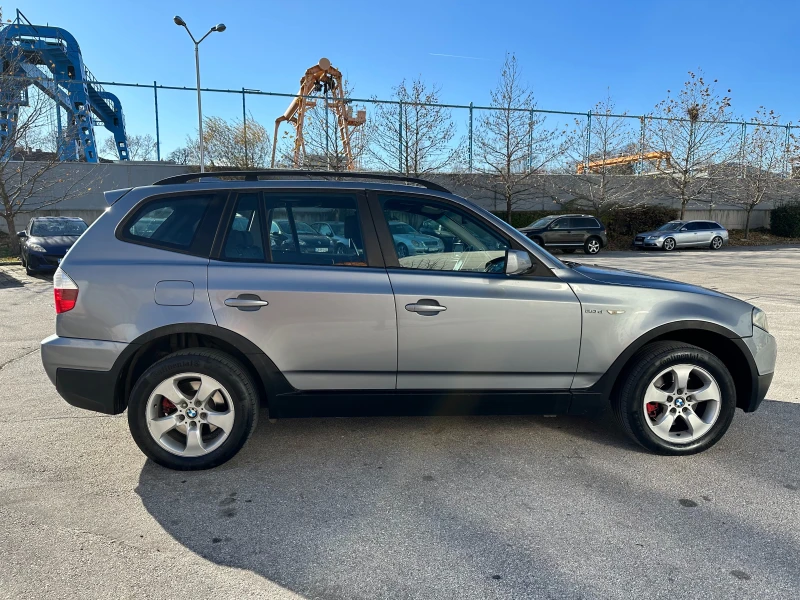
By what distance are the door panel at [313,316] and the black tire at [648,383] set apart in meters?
1.55

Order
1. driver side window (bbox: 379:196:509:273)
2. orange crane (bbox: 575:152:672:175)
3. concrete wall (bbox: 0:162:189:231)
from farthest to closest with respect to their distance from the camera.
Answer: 1. orange crane (bbox: 575:152:672:175)
2. concrete wall (bbox: 0:162:189:231)
3. driver side window (bbox: 379:196:509:273)

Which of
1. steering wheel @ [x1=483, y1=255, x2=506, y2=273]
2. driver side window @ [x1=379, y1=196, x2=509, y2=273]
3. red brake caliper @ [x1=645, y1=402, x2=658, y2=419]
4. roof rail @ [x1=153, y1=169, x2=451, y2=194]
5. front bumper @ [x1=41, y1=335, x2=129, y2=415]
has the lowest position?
red brake caliper @ [x1=645, y1=402, x2=658, y2=419]

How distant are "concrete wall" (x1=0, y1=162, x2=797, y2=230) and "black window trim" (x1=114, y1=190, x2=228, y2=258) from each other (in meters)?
21.0

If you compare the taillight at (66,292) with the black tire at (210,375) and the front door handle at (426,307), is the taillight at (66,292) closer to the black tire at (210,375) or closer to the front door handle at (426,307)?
the black tire at (210,375)

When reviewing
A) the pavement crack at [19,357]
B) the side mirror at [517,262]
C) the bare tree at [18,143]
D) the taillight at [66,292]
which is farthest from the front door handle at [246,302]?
the bare tree at [18,143]

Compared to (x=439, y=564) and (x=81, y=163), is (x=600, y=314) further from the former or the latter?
(x=81, y=163)

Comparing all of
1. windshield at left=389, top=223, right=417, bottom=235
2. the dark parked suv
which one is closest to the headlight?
windshield at left=389, top=223, right=417, bottom=235

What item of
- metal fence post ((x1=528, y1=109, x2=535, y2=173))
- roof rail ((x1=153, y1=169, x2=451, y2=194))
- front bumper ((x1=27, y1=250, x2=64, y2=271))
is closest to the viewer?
roof rail ((x1=153, y1=169, x2=451, y2=194))

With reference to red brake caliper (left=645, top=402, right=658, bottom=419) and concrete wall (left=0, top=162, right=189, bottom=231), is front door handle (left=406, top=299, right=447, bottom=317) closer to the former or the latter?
red brake caliper (left=645, top=402, right=658, bottom=419)

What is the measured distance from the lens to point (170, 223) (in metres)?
3.27

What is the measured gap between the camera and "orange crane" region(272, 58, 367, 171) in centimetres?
2557

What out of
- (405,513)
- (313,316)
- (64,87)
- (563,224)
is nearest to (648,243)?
(563,224)

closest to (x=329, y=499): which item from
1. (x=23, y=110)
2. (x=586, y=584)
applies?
(x=586, y=584)

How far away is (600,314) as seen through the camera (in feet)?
10.8
